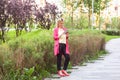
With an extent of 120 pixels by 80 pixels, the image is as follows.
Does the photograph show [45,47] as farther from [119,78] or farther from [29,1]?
[29,1]

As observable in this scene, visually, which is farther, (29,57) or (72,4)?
(72,4)

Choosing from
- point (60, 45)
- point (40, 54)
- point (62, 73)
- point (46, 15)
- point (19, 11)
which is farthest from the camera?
point (46, 15)

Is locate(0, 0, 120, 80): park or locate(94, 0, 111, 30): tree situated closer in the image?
locate(0, 0, 120, 80): park

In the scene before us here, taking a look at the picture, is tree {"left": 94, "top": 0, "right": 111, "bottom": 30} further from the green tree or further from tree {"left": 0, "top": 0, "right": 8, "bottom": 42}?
tree {"left": 0, "top": 0, "right": 8, "bottom": 42}

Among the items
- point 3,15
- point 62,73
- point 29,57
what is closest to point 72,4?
point 3,15

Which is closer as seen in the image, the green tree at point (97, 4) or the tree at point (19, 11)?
the tree at point (19, 11)

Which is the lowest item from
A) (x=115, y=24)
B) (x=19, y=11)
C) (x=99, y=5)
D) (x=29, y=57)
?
(x=115, y=24)

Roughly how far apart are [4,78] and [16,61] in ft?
1.82

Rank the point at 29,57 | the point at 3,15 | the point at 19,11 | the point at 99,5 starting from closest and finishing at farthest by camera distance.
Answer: the point at 29,57 → the point at 3,15 → the point at 19,11 → the point at 99,5

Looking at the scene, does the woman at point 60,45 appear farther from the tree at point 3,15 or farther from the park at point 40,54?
the tree at point 3,15

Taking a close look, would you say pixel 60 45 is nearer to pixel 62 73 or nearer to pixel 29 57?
pixel 62 73

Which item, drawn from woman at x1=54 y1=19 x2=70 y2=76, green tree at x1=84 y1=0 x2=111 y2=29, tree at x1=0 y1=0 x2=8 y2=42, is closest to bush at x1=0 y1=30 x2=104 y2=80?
woman at x1=54 y1=19 x2=70 y2=76

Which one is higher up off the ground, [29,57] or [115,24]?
[29,57]

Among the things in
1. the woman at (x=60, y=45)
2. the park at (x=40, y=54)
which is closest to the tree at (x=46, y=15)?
the park at (x=40, y=54)
